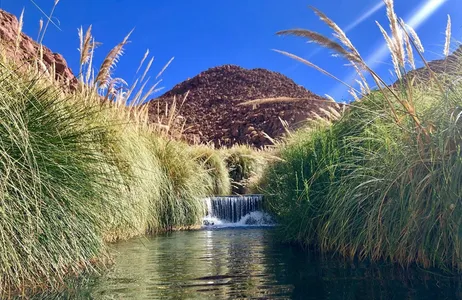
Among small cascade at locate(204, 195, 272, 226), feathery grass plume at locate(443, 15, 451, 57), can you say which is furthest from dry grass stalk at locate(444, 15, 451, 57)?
small cascade at locate(204, 195, 272, 226)

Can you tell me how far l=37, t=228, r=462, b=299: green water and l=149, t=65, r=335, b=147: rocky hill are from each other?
24.3 meters

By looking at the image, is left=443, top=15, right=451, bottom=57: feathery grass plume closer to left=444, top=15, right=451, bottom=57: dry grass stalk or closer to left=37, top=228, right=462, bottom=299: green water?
left=444, top=15, right=451, bottom=57: dry grass stalk

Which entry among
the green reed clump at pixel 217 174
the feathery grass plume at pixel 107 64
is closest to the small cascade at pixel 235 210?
the green reed clump at pixel 217 174

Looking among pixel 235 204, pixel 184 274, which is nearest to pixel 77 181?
pixel 184 274

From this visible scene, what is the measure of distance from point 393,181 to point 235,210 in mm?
6489

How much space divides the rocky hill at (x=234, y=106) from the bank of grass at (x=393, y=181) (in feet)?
78.5

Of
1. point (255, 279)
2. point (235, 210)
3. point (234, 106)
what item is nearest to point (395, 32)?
point (255, 279)

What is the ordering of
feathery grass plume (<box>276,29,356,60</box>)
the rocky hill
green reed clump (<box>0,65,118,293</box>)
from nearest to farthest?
green reed clump (<box>0,65,118,293</box>) < feathery grass plume (<box>276,29,356,60</box>) < the rocky hill

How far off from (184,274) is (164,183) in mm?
2972

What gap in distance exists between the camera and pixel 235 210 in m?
9.29

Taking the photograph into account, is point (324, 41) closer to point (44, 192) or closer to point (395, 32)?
point (395, 32)

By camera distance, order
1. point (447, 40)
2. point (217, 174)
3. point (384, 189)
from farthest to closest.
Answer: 1. point (217, 174)
2. point (447, 40)
3. point (384, 189)

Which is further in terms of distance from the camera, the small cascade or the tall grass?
the small cascade

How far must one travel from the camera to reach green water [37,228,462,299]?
2.47 m
